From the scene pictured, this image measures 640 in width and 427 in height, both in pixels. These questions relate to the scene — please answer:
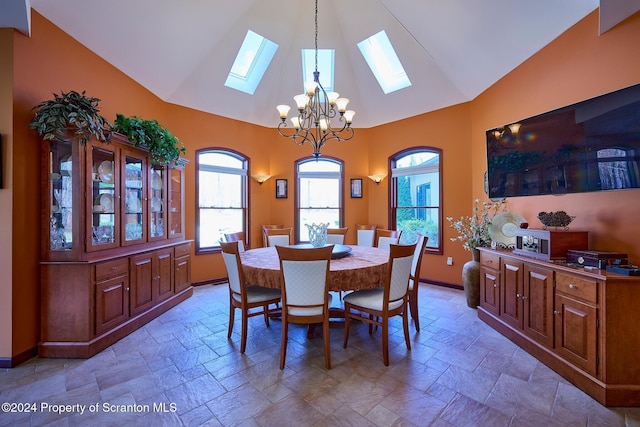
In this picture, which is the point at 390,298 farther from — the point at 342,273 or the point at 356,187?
the point at 356,187

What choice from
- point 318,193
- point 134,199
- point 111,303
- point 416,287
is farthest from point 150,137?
point 416,287

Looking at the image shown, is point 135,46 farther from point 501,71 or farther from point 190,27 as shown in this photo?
point 501,71

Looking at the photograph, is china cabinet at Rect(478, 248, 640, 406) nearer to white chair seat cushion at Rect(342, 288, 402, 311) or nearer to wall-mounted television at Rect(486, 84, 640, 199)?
wall-mounted television at Rect(486, 84, 640, 199)

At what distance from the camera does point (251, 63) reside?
4.81 m

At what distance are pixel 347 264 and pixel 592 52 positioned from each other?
9.68 ft

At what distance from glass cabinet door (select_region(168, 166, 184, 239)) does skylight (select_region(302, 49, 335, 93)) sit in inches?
110

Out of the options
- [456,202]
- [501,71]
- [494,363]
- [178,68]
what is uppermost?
[178,68]

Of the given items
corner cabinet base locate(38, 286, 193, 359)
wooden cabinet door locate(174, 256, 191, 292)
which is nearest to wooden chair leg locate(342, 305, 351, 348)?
corner cabinet base locate(38, 286, 193, 359)

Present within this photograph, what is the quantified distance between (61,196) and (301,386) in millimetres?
2773

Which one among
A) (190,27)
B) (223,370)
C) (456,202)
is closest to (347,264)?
(223,370)

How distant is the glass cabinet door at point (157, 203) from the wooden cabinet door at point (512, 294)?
13.6ft

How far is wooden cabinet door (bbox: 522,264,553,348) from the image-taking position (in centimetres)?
235

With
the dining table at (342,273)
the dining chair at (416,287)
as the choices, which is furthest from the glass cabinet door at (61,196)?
the dining chair at (416,287)

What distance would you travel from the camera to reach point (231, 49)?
13.7ft
